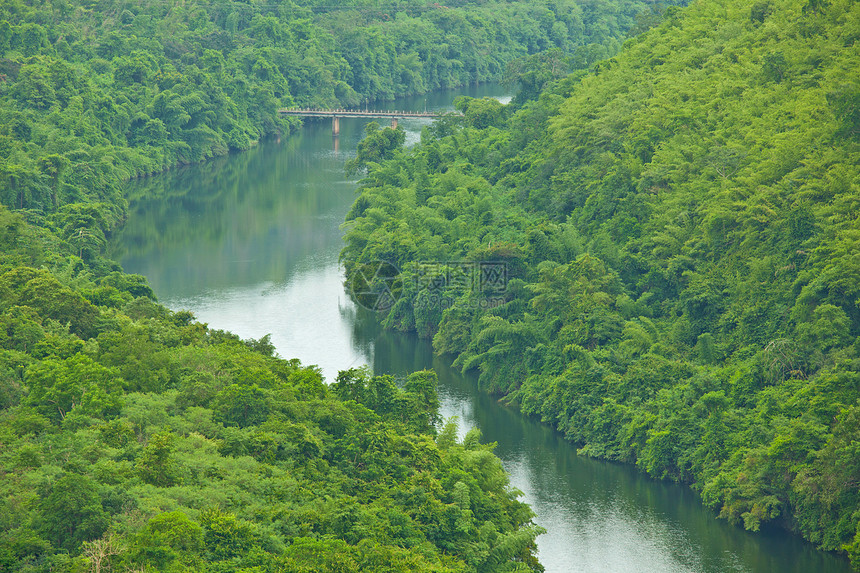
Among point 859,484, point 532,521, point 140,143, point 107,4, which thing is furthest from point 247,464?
point 107,4

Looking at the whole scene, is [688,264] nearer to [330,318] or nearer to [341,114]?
[330,318]

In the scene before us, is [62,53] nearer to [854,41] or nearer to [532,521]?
[854,41]

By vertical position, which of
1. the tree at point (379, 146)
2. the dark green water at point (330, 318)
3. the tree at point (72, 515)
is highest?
the tree at point (379, 146)

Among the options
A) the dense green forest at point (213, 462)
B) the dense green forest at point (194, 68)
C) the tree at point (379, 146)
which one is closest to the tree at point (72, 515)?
the dense green forest at point (213, 462)

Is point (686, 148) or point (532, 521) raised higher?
point (686, 148)

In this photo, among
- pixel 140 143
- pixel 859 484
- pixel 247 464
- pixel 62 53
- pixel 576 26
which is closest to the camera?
pixel 247 464

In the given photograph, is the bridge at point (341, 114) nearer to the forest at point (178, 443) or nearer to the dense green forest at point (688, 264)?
the forest at point (178, 443)

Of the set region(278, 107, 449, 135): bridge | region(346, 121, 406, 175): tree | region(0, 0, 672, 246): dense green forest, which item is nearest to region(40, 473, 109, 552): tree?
region(0, 0, 672, 246): dense green forest
